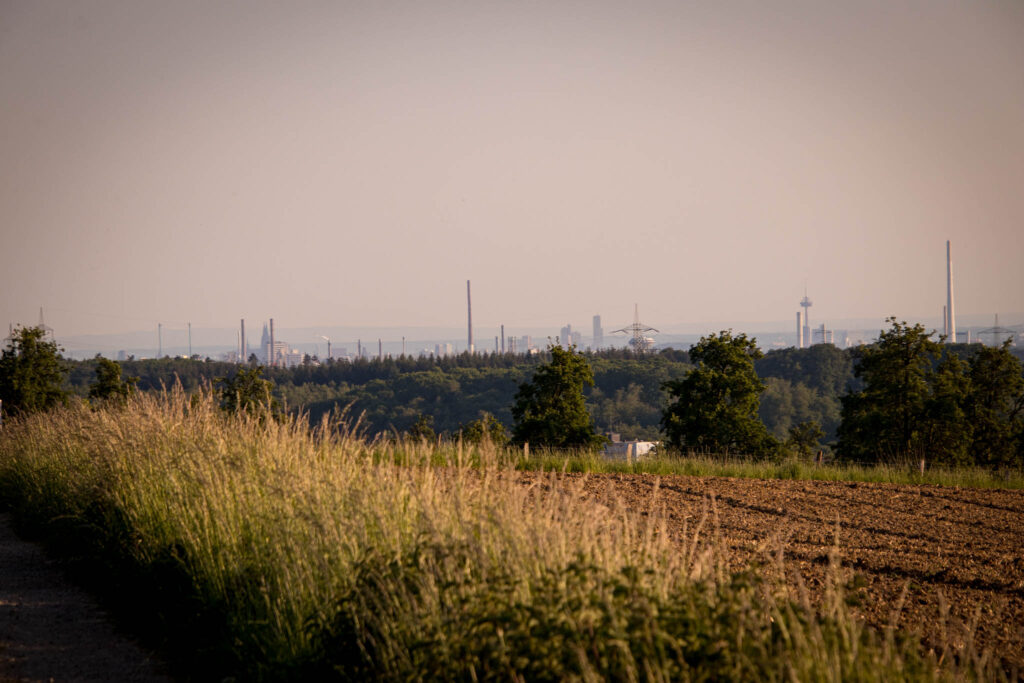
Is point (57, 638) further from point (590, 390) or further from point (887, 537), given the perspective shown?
point (590, 390)

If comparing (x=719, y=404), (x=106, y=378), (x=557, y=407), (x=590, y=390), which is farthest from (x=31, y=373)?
(x=590, y=390)

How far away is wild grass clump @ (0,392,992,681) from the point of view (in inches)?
136

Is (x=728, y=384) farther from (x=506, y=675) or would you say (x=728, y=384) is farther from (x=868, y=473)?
(x=506, y=675)

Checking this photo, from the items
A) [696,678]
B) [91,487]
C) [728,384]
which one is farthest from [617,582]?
[728,384]

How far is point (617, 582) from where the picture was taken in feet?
12.1

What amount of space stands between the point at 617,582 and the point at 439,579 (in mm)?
1203

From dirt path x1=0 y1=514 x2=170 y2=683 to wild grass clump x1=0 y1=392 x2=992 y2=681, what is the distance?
228 mm

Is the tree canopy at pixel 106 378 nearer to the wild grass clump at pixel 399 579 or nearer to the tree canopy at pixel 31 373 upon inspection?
the tree canopy at pixel 31 373

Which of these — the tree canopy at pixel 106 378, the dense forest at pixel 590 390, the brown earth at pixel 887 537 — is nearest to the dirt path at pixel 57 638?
A: the brown earth at pixel 887 537

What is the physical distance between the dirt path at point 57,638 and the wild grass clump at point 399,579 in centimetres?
23

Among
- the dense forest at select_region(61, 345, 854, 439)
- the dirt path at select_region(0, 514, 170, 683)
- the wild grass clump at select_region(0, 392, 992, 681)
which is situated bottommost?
the dense forest at select_region(61, 345, 854, 439)

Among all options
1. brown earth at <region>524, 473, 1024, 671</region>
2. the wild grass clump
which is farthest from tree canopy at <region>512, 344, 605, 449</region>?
the wild grass clump

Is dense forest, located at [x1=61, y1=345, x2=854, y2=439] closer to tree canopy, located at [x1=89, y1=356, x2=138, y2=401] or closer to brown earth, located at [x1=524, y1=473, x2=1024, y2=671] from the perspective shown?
tree canopy, located at [x1=89, y1=356, x2=138, y2=401]

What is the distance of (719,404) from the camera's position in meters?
29.2
